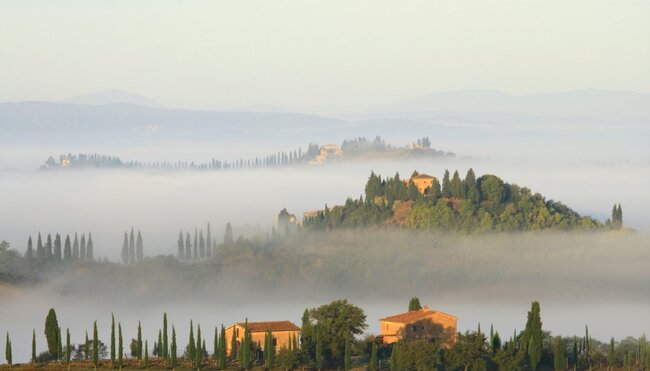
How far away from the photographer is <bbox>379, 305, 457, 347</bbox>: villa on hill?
18412 centimetres

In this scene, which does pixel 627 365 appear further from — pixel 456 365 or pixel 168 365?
pixel 168 365

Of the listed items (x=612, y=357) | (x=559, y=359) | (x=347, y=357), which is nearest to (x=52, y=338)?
(x=347, y=357)

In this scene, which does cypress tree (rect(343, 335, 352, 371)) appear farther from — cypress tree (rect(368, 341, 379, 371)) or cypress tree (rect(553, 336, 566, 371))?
cypress tree (rect(553, 336, 566, 371))

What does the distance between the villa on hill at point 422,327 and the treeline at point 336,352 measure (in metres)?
1.51

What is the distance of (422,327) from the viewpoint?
612 feet

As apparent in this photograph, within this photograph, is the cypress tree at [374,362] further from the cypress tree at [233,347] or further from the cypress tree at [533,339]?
the cypress tree at [533,339]

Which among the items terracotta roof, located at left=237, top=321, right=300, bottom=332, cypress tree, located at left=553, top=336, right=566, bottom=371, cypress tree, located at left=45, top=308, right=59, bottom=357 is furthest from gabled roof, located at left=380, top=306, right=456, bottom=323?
cypress tree, located at left=45, top=308, right=59, bottom=357

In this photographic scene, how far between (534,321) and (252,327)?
28299mm

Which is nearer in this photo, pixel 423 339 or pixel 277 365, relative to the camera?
pixel 277 365

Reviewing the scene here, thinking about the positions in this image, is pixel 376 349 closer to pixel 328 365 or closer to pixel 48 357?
pixel 328 365

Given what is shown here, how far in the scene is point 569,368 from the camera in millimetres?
177375

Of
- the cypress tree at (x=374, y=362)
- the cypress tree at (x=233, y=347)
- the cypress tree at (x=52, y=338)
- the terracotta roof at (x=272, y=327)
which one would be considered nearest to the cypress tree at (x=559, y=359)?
the cypress tree at (x=374, y=362)

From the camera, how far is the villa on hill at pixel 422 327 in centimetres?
18412

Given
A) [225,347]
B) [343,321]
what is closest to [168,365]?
[225,347]
